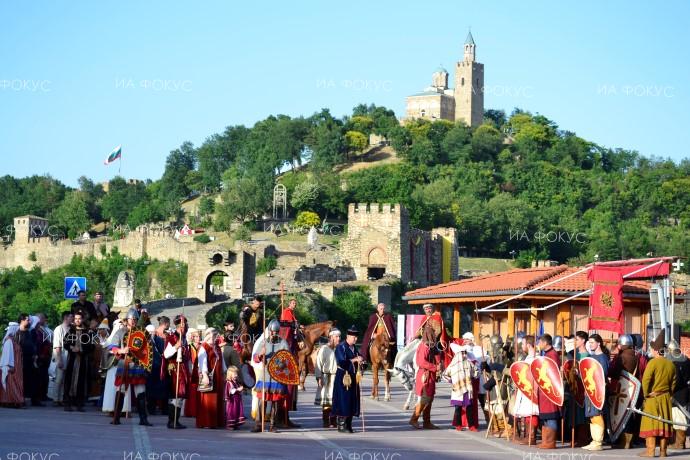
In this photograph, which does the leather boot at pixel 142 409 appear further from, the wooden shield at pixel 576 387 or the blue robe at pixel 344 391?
the wooden shield at pixel 576 387

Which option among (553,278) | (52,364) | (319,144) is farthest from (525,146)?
(52,364)

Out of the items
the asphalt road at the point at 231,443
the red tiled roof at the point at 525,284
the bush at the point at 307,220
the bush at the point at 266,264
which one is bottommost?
the asphalt road at the point at 231,443

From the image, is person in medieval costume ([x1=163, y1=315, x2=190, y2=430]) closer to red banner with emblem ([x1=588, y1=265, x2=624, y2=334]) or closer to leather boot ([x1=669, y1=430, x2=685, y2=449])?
leather boot ([x1=669, y1=430, x2=685, y2=449])

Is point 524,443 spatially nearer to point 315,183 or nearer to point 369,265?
point 369,265

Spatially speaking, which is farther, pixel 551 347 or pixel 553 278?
pixel 553 278

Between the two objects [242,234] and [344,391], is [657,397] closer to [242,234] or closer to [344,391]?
[344,391]

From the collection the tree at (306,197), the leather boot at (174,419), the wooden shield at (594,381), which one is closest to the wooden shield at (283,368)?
the leather boot at (174,419)

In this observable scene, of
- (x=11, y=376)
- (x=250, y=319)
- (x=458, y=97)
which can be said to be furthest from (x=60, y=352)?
(x=458, y=97)

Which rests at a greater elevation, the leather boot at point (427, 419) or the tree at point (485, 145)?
the tree at point (485, 145)

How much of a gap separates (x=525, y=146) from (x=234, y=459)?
112m

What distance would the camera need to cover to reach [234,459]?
1357cm

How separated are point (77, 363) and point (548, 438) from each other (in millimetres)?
A: 6655

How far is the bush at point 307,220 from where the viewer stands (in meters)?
88.2

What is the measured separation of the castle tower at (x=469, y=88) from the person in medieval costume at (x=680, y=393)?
408ft
